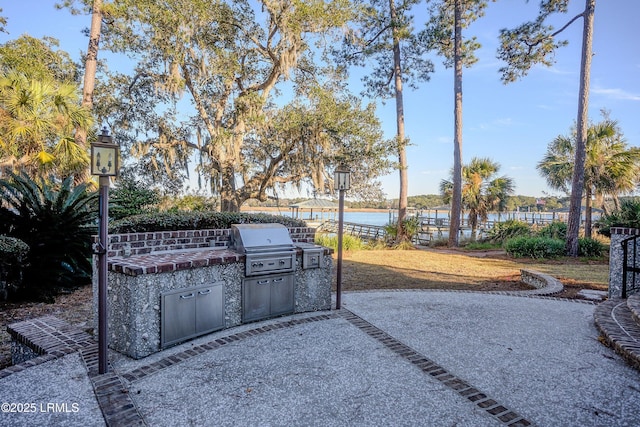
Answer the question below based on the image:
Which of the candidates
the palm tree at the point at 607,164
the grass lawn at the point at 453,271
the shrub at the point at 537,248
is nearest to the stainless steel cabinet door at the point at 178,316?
the grass lawn at the point at 453,271

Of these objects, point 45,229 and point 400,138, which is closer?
point 45,229

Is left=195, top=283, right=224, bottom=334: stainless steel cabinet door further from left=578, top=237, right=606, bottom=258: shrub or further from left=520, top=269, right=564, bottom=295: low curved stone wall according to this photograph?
left=578, top=237, right=606, bottom=258: shrub

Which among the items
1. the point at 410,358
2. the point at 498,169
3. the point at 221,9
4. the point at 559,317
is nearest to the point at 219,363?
the point at 410,358

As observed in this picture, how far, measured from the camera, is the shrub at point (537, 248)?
1100 cm

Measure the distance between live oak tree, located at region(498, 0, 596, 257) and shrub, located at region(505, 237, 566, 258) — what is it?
33cm

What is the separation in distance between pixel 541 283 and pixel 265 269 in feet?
18.5

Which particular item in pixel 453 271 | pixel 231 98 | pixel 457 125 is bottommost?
pixel 453 271

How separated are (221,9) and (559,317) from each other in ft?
40.1

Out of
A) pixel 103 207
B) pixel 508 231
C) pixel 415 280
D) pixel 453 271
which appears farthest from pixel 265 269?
pixel 508 231

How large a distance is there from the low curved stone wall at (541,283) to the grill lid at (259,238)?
439 cm

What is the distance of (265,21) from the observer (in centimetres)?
1248

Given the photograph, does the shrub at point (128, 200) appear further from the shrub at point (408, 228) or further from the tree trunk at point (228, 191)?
the shrub at point (408, 228)

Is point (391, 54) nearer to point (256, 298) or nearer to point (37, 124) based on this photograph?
point (37, 124)

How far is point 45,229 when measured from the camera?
5.79 metres
